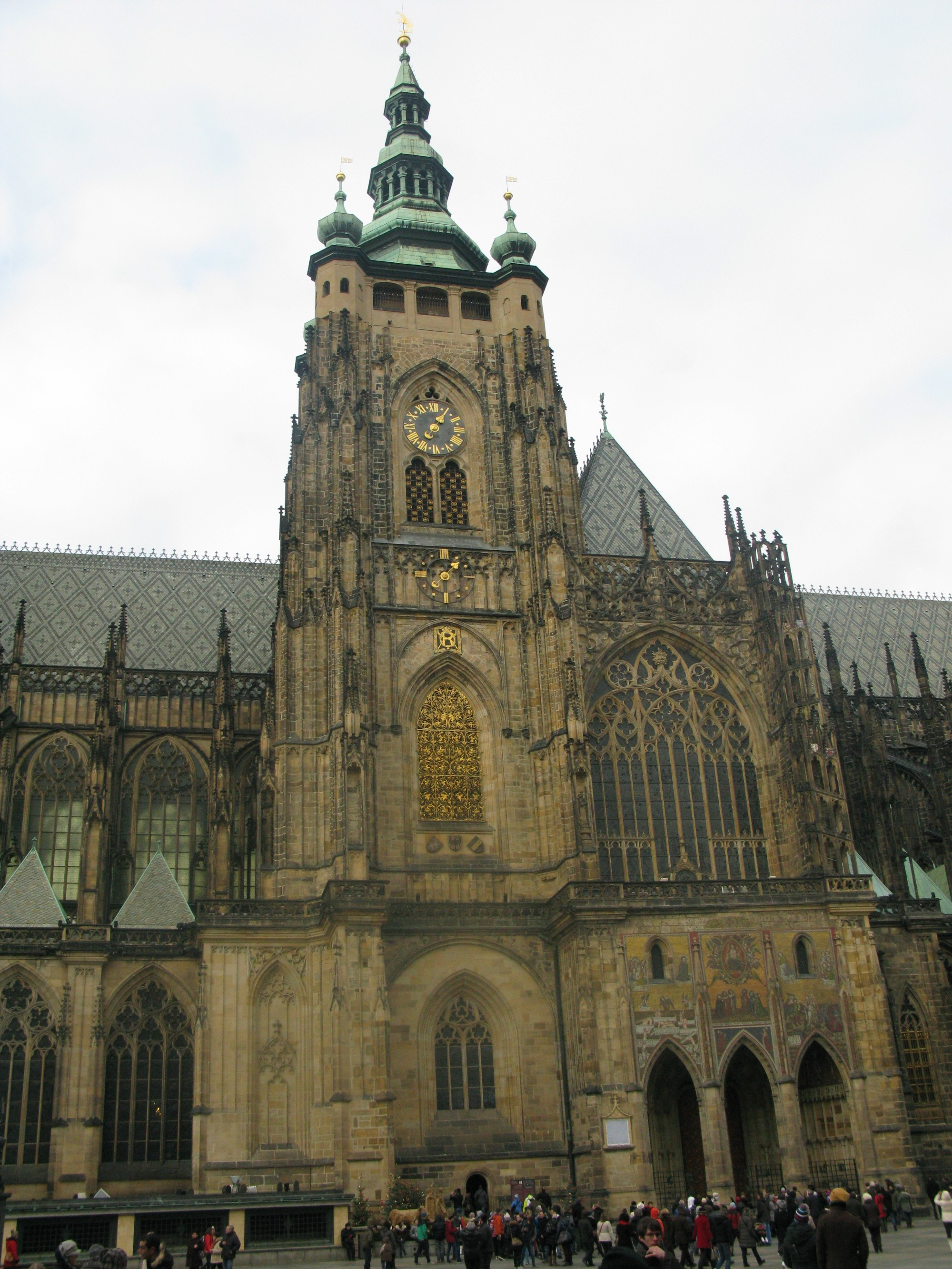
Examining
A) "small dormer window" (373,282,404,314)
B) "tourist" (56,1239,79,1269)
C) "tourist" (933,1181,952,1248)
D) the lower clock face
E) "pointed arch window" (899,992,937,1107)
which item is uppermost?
"small dormer window" (373,282,404,314)

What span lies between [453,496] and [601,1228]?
23.1 m

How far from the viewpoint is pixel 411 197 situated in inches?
1869

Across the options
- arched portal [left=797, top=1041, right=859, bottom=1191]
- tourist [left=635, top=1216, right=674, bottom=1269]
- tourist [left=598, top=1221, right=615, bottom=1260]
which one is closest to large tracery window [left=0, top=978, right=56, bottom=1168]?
tourist [left=598, top=1221, right=615, bottom=1260]

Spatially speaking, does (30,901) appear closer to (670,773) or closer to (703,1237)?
(670,773)

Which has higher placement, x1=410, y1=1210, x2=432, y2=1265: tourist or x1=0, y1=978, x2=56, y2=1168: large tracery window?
x1=0, y1=978, x2=56, y2=1168: large tracery window

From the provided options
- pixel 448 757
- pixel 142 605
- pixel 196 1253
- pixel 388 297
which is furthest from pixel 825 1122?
pixel 142 605

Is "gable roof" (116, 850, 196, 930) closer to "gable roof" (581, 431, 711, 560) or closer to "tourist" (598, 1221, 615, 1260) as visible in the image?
"tourist" (598, 1221, 615, 1260)

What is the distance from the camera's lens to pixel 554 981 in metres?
33.5

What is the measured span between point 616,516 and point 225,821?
1725 centimetres

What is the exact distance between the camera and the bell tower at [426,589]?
3431cm

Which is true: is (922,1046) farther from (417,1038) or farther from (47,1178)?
(47,1178)

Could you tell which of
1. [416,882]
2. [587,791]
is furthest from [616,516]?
[416,882]

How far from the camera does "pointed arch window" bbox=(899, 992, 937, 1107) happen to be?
114ft

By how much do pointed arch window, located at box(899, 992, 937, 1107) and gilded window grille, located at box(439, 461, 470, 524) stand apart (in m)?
19.5
